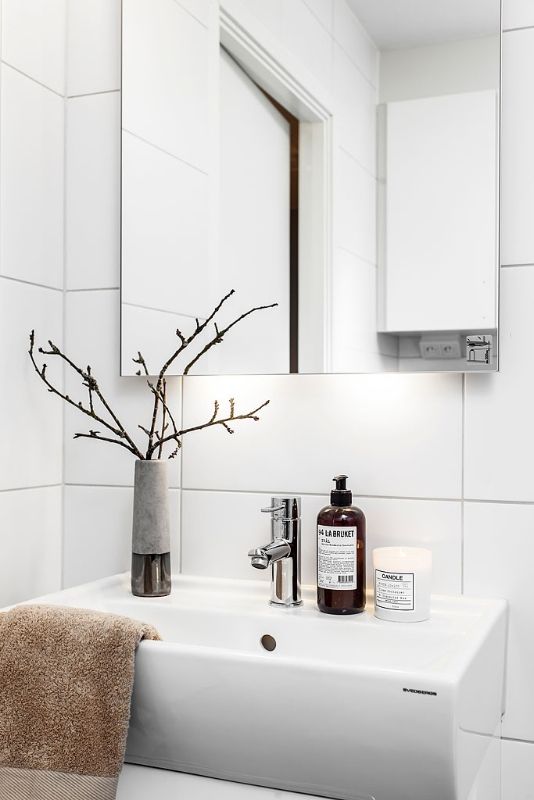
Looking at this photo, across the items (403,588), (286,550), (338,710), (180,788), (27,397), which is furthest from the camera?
(27,397)

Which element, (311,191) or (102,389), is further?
(102,389)

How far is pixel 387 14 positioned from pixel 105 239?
0.61 m

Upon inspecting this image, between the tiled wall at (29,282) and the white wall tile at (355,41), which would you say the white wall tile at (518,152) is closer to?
the white wall tile at (355,41)

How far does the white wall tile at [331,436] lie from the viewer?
4.18 ft

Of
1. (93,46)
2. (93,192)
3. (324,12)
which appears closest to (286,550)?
(93,192)

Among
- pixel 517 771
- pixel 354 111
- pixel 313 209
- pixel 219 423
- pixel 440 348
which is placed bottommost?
pixel 517 771

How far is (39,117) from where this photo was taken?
1.48m

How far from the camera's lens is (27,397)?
57.1 inches

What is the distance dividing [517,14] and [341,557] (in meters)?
0.84

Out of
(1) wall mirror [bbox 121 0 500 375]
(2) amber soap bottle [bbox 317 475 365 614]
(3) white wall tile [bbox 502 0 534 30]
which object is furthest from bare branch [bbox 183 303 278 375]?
(3) white wall tile [bbox 502 0 534 30]

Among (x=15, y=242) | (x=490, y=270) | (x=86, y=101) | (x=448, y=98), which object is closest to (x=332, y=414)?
(x=490, y=270)

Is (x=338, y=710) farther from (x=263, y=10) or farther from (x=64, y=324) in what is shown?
(x=263, y=10)

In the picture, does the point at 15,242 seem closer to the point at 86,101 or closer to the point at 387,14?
the point at 86,101

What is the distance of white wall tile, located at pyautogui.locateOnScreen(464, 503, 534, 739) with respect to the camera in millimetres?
1222
